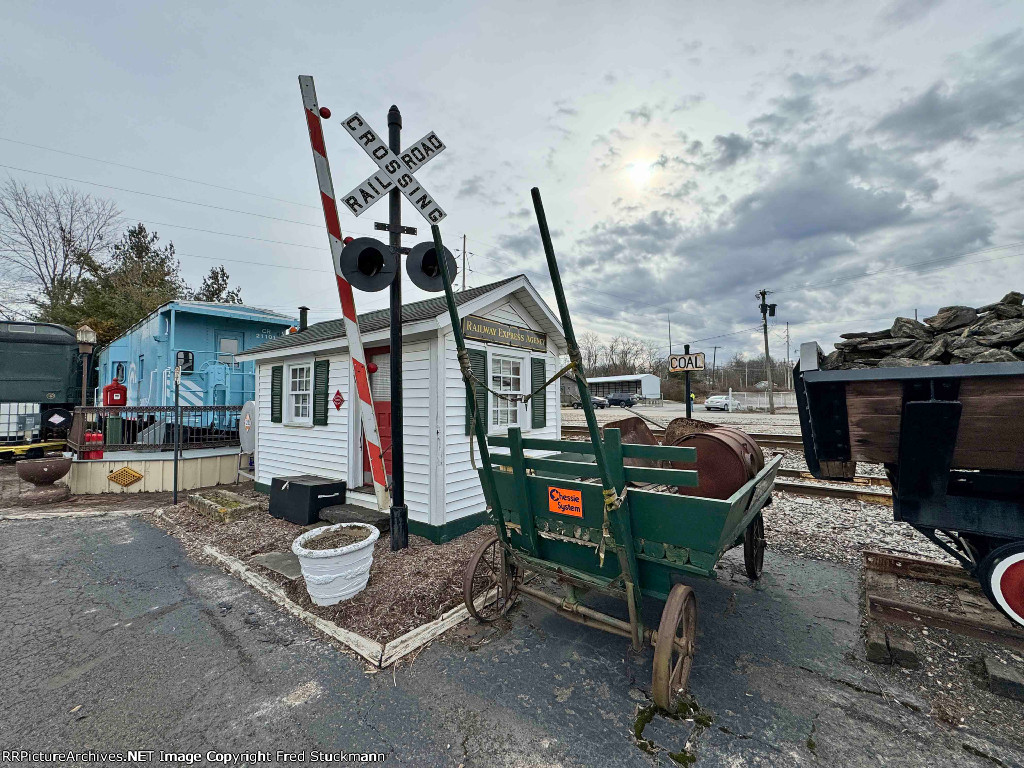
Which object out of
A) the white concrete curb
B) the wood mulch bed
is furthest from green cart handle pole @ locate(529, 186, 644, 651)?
the white concrete curb

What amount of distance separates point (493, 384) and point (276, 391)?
472 centimetres

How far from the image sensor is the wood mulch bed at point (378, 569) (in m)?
3.78

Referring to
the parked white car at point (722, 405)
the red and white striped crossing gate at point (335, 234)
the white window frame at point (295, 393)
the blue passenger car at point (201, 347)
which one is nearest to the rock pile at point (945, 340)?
the red and white striped crossing gate at point (335, 234)

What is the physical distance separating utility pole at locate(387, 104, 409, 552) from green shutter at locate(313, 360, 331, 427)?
2.81 m

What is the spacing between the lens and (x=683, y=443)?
373cm

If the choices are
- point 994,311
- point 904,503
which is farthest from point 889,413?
point 994,311

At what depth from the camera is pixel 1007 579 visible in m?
2.41

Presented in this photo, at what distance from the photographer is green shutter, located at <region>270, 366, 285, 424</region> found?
834 centimetres

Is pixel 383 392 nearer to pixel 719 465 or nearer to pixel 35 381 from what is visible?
pixel 719 465

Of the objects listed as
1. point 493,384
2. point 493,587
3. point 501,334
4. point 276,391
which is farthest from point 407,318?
point 276,391

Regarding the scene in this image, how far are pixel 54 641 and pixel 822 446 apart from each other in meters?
6.26

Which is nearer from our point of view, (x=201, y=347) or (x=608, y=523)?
(x=608, y=523)

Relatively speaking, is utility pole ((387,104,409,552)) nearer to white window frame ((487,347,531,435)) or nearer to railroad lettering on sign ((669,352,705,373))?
white window frame ((487,347,531,435))

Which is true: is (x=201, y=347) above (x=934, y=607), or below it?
above
